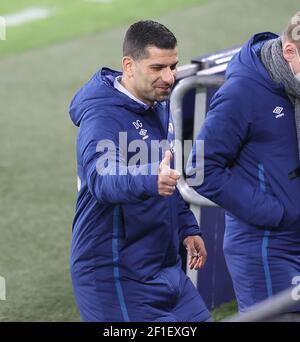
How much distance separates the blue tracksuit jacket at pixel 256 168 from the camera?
171 inches

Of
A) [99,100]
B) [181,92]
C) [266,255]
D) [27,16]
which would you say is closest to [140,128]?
[99,100]

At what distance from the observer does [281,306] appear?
2.97 meters

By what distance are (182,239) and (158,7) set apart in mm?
10111

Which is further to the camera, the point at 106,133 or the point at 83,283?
the point at 83,283

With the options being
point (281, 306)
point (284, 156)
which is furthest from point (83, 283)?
point (281, 306)

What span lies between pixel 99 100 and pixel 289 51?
809mm

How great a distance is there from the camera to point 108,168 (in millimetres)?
3699

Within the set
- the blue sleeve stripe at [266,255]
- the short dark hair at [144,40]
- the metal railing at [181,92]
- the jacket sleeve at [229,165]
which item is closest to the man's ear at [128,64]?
the short dark hair at [144,40]

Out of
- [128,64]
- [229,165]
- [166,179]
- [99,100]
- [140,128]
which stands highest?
[128,64]

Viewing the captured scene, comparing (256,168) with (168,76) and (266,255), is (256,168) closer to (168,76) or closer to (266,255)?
(266,255)

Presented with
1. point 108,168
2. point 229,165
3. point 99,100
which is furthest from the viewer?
point 229,165

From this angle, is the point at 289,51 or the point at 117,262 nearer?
the point at 117,262

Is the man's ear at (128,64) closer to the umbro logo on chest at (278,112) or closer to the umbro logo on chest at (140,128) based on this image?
the umbro logo on chest at (140,128)
